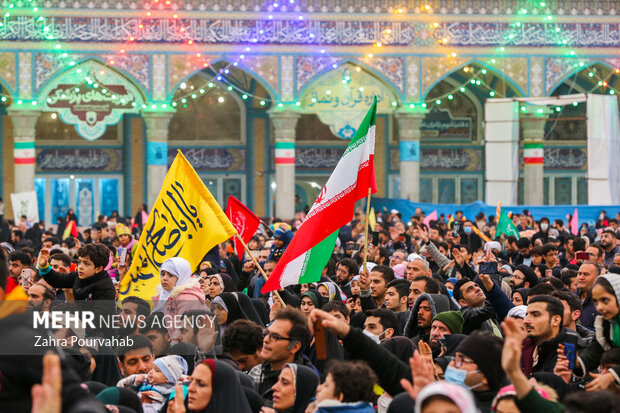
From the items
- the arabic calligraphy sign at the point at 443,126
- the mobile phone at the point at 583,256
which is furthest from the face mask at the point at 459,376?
the arabic calligraphy sign at the point at 443,126

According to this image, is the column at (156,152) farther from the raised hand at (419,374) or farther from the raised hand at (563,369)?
the raised hand at (419,374)

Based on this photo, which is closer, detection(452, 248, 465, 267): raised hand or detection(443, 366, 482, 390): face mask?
detection(443, 366, 482, 390): face mask

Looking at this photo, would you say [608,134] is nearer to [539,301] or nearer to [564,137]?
[564,137]

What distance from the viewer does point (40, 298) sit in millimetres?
7133

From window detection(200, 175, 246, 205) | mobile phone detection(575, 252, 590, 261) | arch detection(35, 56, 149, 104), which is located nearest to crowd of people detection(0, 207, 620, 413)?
mobile phone detection(575, 252, 590, 261)

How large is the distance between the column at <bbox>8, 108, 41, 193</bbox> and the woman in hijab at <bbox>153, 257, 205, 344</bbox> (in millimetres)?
15403

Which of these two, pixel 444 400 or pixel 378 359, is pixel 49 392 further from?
pixel 378 359

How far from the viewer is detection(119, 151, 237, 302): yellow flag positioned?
7988 millimetres

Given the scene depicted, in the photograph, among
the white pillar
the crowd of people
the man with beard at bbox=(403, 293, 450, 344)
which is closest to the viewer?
the crowd of people

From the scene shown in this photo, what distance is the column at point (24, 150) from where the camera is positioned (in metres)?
22.2

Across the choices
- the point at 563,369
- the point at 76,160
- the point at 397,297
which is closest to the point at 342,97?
the point at 76,160

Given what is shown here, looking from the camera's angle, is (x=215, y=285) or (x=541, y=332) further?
(x=215, y=285)

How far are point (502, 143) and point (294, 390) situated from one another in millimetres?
17059

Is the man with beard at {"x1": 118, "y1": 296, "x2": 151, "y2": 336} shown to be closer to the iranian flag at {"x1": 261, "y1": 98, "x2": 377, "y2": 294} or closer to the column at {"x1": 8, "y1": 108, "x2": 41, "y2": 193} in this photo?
the iranian flag at {"x1": 261, "y1": 98, "x2": 377, "y2": 294}
